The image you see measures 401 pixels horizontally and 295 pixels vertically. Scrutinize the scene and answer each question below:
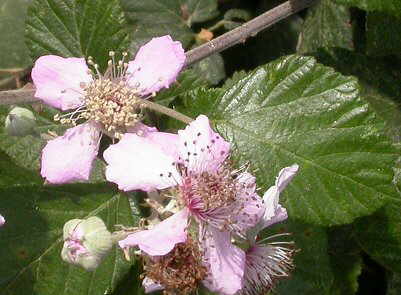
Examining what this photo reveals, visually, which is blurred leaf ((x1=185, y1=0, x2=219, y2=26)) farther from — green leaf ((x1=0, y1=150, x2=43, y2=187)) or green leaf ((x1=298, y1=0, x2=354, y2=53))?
green leaf ((x1=0, y1=150, x2=43, y2=187))

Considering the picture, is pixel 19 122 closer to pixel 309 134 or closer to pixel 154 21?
pixel 309 134

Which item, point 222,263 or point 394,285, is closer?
point 222,263

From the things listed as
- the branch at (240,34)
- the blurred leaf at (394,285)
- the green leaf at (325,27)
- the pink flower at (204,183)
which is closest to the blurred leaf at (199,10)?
the green leaf at (325,27)

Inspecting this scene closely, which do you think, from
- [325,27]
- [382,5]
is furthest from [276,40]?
[382,5]

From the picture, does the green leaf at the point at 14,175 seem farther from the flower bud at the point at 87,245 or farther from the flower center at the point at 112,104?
the flower bud at the point at 87,245

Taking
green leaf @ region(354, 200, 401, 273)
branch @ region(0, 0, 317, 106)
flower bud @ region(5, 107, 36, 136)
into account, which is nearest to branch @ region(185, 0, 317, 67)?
branch @ region(0, 0, 317, 106)

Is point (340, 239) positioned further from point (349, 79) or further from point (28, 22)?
point (28, 22)
